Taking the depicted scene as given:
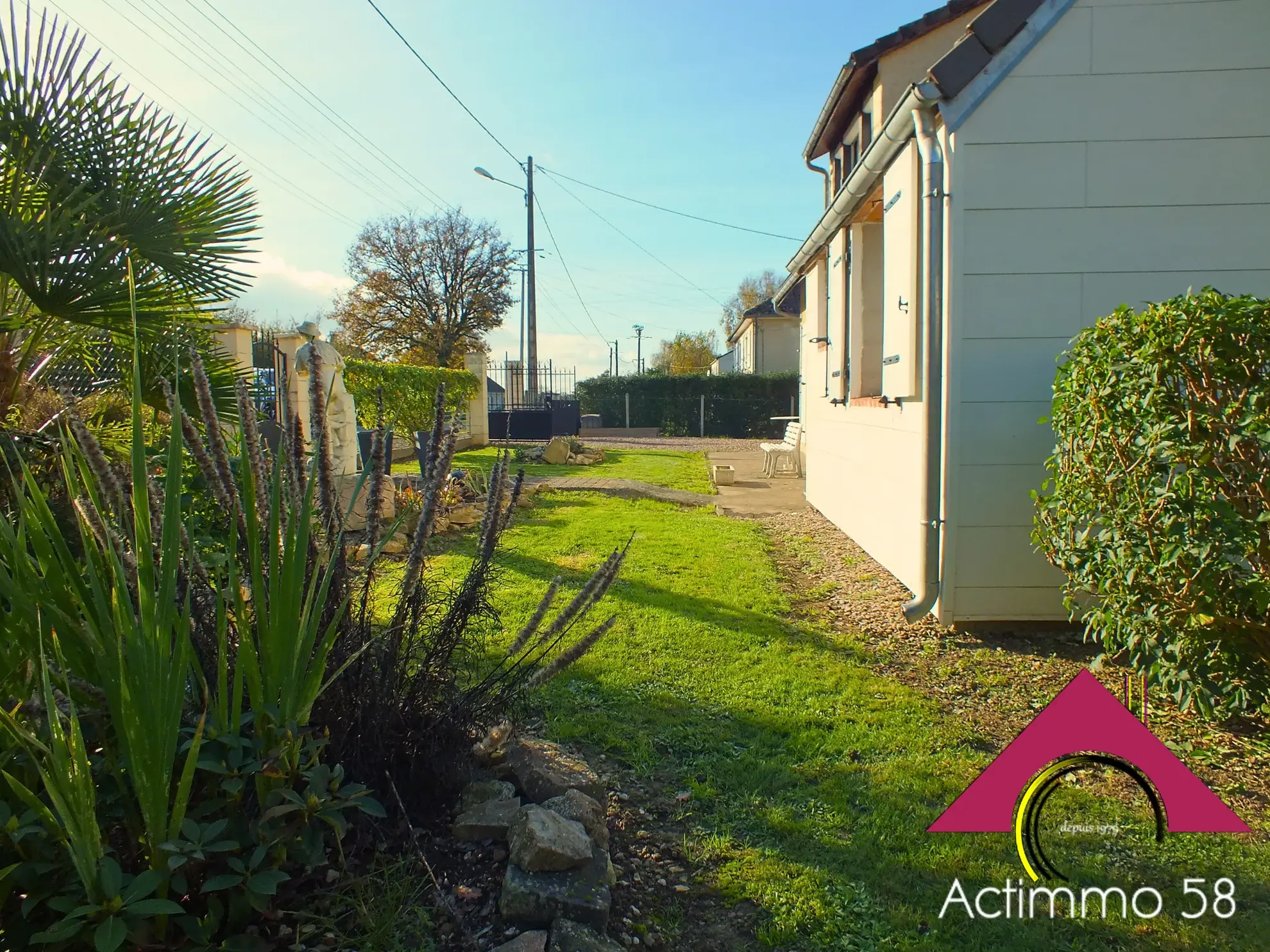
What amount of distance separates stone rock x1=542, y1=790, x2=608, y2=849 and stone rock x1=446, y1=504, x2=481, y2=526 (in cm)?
632

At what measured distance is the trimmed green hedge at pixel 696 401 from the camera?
100 feet

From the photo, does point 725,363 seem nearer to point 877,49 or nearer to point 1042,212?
point 877,49

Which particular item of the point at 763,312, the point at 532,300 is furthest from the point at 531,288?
the point at 763,312

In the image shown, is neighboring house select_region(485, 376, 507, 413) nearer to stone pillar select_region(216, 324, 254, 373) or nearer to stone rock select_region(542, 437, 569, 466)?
stone rock select_region(542, 437, 569, 466)

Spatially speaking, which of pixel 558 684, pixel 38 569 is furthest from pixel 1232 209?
pixel 38 569

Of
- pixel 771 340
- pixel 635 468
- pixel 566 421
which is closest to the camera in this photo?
pixel 635 468

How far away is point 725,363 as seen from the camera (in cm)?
5094

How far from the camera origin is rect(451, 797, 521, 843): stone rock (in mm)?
2438

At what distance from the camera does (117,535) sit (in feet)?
6.13

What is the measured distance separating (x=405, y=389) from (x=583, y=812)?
17.5 metres

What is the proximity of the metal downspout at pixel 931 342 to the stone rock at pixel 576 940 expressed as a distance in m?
3.38

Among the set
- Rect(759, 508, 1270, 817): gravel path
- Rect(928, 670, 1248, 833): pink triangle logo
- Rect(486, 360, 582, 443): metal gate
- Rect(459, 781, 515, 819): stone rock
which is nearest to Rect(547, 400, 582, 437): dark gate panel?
Rect(486, 360, 582, 443): metal gate

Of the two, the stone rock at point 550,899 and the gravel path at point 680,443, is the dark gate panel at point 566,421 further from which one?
the stone rock at point 550,899

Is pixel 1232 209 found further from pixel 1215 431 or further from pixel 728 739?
pixel 728 739
